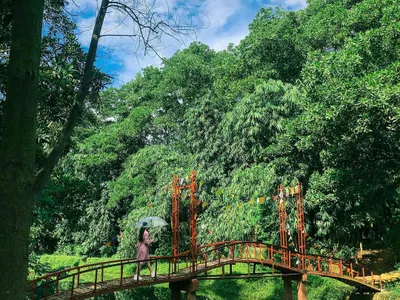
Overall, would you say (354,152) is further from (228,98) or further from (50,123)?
(50,123)

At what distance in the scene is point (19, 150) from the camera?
220 cm

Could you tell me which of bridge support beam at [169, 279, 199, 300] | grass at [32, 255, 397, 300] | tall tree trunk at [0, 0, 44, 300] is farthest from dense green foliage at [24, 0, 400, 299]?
bridge support beam at [169, 279, 199, 300]

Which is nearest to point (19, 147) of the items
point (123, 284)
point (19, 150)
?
point (19, 150)

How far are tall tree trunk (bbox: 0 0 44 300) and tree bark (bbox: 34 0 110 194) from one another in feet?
2.49

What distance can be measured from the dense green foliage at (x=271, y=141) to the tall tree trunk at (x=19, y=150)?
2666 millimetres


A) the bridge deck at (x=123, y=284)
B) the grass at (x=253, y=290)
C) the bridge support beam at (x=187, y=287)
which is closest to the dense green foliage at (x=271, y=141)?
the bridge deck at (x=123, y=284)

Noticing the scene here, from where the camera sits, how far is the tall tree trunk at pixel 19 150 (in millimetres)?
2076

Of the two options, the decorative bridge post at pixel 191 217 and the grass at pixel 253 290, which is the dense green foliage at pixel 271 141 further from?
the decorative bridge post at pixel 191 217

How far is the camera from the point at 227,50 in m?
28.0

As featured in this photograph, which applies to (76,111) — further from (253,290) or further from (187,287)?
(253,290)

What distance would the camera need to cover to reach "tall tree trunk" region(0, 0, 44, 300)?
208 cm

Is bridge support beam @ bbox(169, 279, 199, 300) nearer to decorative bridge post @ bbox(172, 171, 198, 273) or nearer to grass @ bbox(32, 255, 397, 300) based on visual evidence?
decorative bridge post @ bbox(172, 171, 198, 273)

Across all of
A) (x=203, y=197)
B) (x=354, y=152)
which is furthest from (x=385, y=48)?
(x=203, y=197)

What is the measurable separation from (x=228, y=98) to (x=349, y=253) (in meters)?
9.23
